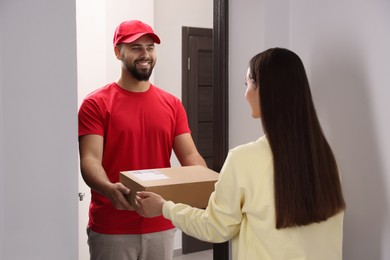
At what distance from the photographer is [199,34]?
3885mm

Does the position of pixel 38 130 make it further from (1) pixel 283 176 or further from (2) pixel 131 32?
(2) pixel 131 32

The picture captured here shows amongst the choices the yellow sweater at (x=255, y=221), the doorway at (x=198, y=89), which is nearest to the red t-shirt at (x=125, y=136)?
the yellow sweater at (x=255, y=221)

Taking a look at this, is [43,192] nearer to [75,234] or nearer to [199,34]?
[75,234]

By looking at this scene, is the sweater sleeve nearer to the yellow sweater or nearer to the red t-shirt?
the yellow sweater

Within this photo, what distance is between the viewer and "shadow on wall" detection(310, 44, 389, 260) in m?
1.46

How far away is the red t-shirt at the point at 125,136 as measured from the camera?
2045 mm

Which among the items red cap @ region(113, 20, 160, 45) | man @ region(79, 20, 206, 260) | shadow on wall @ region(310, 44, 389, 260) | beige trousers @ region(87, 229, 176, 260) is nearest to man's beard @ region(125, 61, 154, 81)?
man @ region(79, 20, 206, 260)

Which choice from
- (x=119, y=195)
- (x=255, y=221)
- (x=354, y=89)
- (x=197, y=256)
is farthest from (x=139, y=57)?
(x=197, y=256)

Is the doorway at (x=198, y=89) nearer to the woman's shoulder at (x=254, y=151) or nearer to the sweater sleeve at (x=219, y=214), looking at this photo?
the sweater sleeve at (x=219, y=214)

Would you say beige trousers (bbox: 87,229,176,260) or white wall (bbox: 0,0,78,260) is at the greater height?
white wall (bbox: 0,0,78,260)

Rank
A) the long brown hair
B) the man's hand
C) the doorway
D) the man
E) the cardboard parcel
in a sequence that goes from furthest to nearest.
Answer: the doorway → the man → the man's hand → the cardboard parcel → the long brown hair

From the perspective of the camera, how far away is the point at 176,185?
154cm

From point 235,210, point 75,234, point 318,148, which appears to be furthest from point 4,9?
point 318,148

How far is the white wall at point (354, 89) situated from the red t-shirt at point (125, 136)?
672 mm
